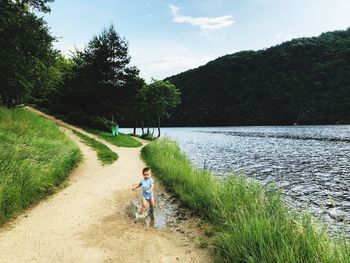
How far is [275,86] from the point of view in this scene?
141125mm

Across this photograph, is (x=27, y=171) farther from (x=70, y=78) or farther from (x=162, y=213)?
(x=70, y=78)

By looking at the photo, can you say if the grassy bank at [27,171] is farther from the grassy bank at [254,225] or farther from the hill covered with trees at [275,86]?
the hill covered with trees at [275,86]

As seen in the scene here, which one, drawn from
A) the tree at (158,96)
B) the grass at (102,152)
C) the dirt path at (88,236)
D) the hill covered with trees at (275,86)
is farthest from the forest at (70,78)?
the hill covered with trees at (275,86)

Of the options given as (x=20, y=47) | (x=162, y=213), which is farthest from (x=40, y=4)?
(x=162, y=213)

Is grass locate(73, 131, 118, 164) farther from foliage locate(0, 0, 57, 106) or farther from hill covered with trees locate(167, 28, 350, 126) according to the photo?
hill covered with trees locate(167, 28, 350, 126)

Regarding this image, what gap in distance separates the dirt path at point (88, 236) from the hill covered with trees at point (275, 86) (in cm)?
11588

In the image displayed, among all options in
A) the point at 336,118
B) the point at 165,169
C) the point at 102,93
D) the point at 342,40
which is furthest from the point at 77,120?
the point at 342,40

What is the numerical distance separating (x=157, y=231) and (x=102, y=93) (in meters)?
39.1

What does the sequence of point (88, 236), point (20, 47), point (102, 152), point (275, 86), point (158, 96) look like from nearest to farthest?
point (88, 236), point (20, 47), point (102, 152), point (158, 96), point (275, 86)

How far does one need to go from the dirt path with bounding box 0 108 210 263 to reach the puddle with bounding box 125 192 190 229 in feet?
1.14

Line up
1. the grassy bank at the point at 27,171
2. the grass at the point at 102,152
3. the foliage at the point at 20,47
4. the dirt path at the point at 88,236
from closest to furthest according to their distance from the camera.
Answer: the dirt path at the point at 88,236 → the grassy bank at the point at 27,171 → the grass at the point at 102,152 → the foliage at the point at 20,47

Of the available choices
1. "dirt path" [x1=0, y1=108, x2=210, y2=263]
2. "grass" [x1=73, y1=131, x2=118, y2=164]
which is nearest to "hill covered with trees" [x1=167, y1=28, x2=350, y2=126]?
"grass" [x1=73, y1=131, x2=118, y2=164]

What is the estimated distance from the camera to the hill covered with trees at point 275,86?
4744 inches

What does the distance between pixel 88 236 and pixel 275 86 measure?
14224 centimetres
